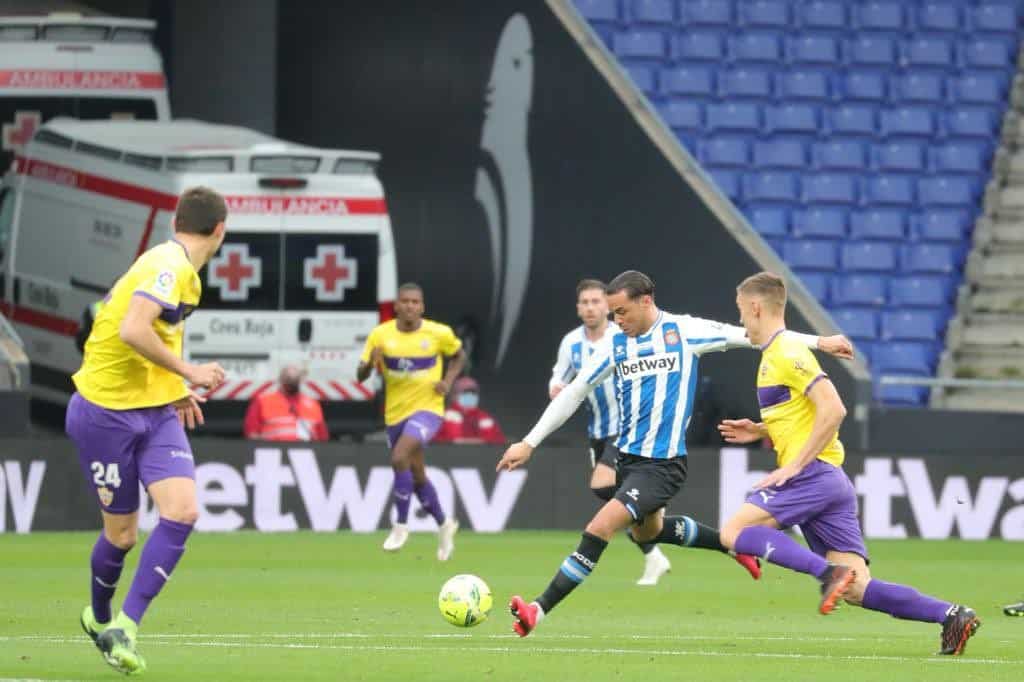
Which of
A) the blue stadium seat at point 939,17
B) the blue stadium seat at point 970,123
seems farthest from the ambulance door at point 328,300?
the blue stadium seat at point 939,17

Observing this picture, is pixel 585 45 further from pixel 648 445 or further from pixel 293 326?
pixel 648 445

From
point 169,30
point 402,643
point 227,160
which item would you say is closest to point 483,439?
point 227,160

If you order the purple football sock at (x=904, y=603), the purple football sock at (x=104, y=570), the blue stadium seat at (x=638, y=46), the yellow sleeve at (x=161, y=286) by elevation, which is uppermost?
the blue stadium seat at (x=638, y=46)

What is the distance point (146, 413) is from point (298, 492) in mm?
10043

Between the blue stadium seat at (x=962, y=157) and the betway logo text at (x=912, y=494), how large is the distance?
6.09m

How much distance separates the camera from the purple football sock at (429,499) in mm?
17016

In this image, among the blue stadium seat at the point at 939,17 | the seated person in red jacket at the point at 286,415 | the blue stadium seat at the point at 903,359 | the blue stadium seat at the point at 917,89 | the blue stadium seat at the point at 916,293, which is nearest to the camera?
the seated person in red jacket at the point at 286,415

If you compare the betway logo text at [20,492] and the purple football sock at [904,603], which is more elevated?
the purple football sock at [904,603]

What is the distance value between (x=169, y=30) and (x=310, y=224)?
477 centimetres

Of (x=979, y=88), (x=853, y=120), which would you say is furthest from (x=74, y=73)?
(x=979, y=88)

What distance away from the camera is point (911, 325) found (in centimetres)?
2377

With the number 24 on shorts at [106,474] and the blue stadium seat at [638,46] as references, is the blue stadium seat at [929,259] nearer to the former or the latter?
the blue stadium seat at [638,46]

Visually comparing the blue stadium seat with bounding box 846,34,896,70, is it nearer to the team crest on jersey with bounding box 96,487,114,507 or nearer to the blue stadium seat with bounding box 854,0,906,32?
the blue stadium seat with bounding box 854,0,906,32

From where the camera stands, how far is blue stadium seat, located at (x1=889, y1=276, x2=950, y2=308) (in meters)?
24.0
